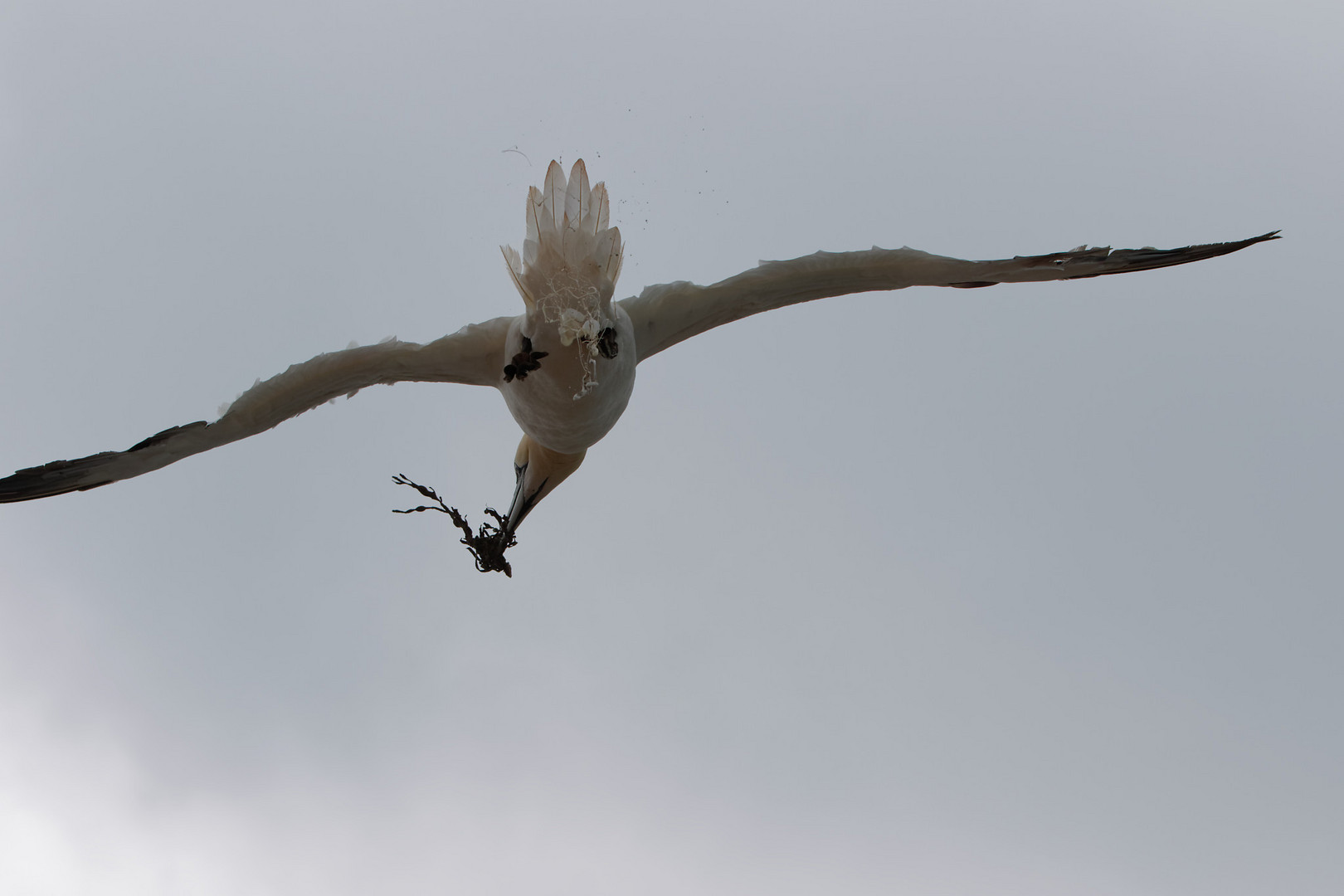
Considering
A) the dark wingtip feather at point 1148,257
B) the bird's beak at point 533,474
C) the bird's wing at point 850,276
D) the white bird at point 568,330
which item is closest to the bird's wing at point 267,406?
the white bird at point 568,330

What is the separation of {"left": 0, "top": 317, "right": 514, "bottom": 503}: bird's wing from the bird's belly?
56 centimetres

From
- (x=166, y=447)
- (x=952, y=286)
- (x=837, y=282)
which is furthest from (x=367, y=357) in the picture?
(x=952, y=286)

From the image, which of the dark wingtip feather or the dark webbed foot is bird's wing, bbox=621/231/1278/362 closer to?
the dark wingtip feather

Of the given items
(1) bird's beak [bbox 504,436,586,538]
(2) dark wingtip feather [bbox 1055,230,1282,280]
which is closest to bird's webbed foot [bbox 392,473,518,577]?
(1) bird's beak [bbox 504,436,586,538]

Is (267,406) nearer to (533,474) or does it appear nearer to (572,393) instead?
(572,393)

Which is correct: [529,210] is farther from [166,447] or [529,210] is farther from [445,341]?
[166,447]

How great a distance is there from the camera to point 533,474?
29.6 ft

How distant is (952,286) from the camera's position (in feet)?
25.5

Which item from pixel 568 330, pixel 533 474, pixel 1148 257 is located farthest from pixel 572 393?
pixel 1148 257

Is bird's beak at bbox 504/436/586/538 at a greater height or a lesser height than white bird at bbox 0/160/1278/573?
lesser

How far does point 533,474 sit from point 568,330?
8.38 feet

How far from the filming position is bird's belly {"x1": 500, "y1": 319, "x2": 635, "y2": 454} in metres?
7.07

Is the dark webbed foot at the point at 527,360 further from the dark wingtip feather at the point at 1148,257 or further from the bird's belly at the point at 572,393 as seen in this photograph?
the dark wingtip feather at the point at 1148,257

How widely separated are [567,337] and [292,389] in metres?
2.15
